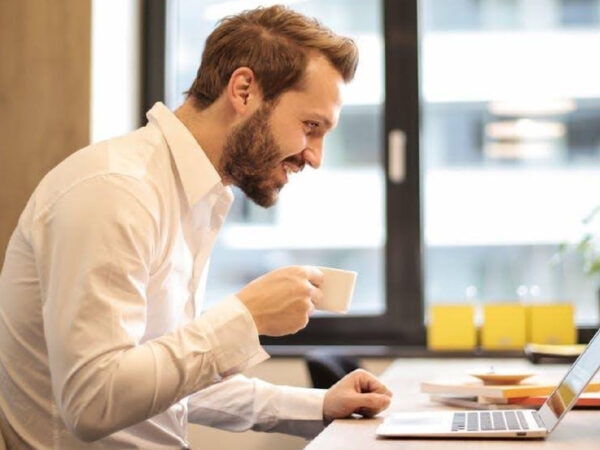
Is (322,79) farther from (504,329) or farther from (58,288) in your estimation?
(504,329)

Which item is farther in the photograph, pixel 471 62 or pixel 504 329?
pixel 471 62

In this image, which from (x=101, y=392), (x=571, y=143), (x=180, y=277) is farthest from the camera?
(x=571, y=143)

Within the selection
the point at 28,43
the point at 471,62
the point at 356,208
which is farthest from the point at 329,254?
the point at 28,43

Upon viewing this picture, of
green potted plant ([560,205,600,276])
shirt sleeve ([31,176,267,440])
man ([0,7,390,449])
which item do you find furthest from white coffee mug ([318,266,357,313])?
green potted plant ([560,205,600,276])

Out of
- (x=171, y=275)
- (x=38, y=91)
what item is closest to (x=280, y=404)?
(x=171, y=275)

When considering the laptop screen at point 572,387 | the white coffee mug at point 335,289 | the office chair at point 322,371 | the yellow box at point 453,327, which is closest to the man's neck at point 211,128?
the white coffee mug at point 335,289

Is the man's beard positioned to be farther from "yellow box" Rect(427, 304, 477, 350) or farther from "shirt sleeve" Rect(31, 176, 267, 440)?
"yellow box" Rect(427, 304, 477, 350)

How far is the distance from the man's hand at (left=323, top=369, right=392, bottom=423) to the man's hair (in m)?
0.54

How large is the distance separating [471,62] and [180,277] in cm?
238

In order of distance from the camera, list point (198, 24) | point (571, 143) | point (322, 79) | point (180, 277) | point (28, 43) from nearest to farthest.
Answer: point (180, 277) < point (322, 79) < point (28, 43) < point (571, 143) < point (198, 24)

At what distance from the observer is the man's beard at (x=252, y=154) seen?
1751mm

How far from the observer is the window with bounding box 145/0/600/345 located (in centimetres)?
367

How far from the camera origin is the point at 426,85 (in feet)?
12.4

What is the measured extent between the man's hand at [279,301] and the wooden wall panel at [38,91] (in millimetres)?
1941
